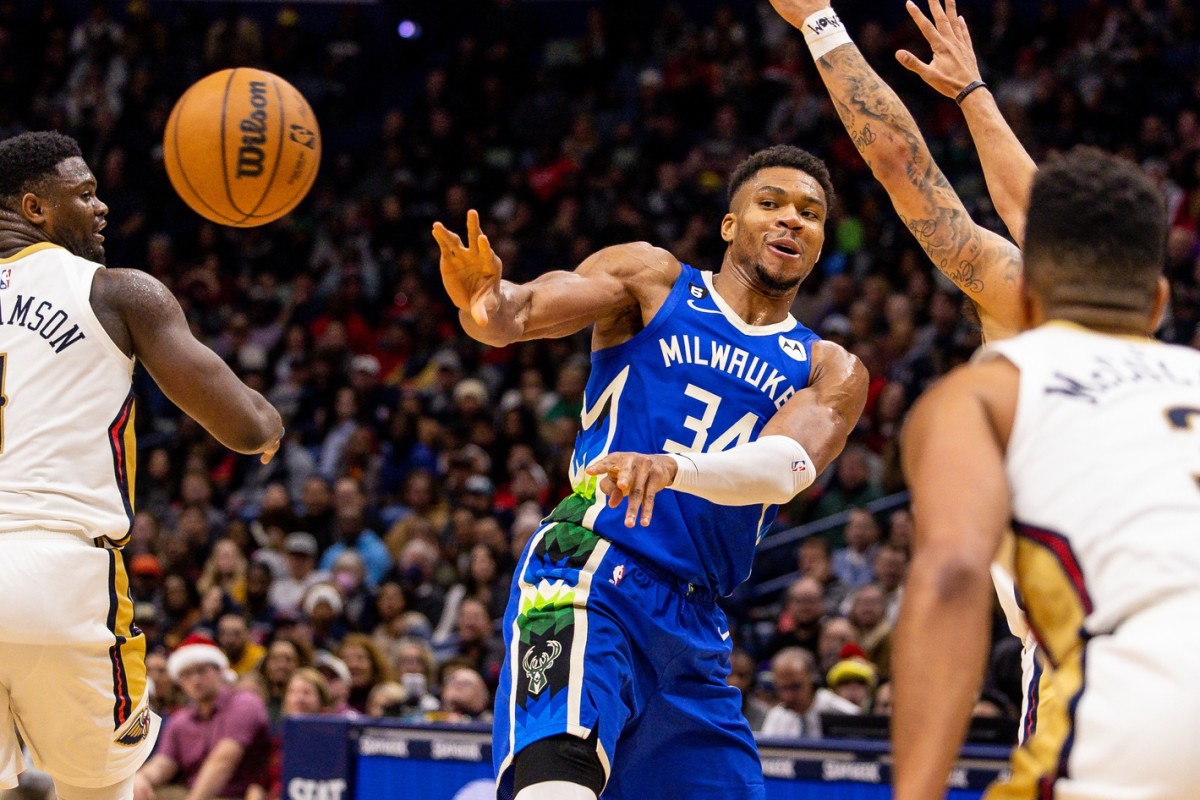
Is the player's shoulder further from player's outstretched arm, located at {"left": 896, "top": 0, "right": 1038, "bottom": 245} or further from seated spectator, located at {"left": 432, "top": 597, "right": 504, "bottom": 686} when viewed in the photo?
seated spectator, located at {"left": 432, "top": 597, "right": 504, "bottom": 686}

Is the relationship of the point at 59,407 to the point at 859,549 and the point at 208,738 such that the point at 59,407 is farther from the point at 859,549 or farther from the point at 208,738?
the point at 859,549

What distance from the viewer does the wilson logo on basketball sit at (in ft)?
20.9

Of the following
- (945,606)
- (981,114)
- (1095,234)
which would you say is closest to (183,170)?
(981,114)

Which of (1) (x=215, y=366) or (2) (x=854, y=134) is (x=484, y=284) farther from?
(2) (x=854, y=134)

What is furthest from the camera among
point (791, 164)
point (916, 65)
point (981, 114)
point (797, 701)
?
point (797, 701)

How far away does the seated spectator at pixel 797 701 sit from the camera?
8758mm

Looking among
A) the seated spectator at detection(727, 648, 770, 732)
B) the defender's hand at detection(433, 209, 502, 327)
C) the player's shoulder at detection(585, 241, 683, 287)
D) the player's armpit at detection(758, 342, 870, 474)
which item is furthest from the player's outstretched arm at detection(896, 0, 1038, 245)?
the seated spectator at detection(727, 648, 770, 732)

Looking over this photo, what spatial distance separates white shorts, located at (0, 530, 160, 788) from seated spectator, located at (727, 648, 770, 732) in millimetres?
5089

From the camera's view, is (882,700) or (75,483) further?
(882,700)

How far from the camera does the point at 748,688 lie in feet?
31.0

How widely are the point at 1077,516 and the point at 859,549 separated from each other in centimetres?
842

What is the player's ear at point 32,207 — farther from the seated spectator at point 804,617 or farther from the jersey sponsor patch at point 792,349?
the seated spectator at point 804,617

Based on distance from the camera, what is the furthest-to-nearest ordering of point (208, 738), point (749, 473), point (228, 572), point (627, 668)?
1. point (228, 572)
2. point (208, 738)
3. point (627, 668)
4. point (749, 473)

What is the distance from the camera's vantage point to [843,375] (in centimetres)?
479
